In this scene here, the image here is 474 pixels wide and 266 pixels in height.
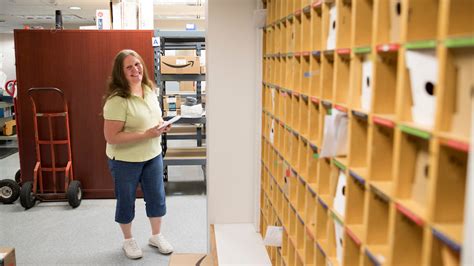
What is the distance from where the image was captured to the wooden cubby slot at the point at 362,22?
1.19 m

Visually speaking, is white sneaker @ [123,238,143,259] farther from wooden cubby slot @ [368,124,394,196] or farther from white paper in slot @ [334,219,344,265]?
wooden cubby slot @ [368,124,394,196]

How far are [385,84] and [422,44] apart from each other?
223mm

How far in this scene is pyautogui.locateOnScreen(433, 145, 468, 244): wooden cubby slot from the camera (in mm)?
827

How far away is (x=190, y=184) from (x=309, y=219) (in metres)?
3.80

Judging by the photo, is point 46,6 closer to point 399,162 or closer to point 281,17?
point 281,17

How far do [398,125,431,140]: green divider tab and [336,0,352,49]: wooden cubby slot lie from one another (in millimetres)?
416

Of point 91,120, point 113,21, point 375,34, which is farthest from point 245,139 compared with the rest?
point 113,21

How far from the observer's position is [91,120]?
465cm

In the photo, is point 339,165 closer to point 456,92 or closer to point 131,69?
point 456,92

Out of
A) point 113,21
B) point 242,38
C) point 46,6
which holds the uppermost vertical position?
point 46,6

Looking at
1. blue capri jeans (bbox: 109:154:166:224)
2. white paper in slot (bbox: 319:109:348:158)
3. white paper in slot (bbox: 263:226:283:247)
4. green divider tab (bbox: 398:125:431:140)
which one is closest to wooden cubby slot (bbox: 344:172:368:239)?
white paper in slot (bbox: 319:109:348:158)

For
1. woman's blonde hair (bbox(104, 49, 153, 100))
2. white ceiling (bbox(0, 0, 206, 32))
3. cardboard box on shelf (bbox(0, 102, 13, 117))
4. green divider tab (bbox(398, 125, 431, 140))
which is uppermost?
white ceiling (bbox(0, 0, 206, 32))

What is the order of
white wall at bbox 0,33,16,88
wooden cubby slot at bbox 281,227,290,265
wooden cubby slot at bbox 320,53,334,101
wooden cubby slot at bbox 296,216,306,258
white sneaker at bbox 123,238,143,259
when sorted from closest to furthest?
1. wooden cubby slot at bbox 320,53,334,101
2. wooden cubby slot at bbox 296,216,306,258
3. wooden cubby slot at bbox 281,227,290,265
4. white sneaker at bbox 123,238,143,259
5. white wall at bbox 0,33,16,88

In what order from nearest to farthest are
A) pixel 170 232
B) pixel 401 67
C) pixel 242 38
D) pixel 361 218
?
pixel 401 67 → pixel 361 218 → pixel 242 38 → pixel 170 232
